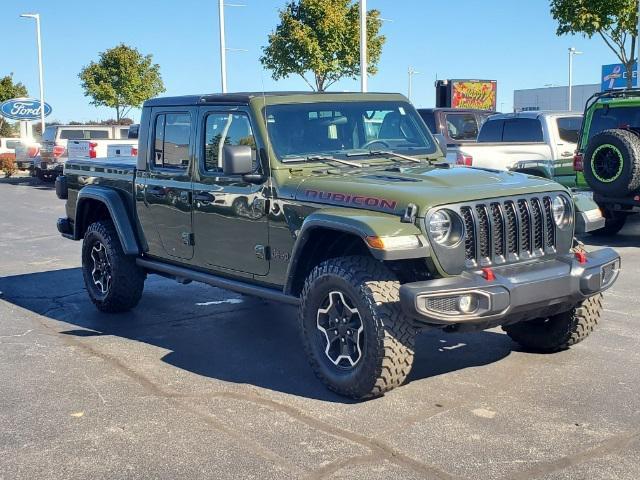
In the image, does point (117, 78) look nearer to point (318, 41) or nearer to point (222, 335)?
point (318, 41)

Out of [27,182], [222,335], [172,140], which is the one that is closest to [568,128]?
[172,140]

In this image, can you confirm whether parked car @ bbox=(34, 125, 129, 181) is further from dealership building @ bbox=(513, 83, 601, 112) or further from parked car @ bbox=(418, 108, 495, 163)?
dealership building @ bbox=(513, 83, 601, 112)

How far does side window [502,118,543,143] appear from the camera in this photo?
13.9 meters

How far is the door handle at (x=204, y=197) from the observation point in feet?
20.2

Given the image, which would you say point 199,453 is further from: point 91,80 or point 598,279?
point 91,80

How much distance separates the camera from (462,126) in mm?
16344

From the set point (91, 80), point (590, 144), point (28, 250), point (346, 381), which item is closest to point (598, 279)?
point (346, 381)

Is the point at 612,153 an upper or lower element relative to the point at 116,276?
upper

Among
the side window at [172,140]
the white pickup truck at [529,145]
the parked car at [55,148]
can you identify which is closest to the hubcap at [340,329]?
the side window at [172,140]

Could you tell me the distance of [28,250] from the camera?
38.1ft

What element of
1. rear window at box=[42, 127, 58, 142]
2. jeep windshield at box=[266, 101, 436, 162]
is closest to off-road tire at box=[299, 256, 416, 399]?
jeep windshield at box=[266, 101, 436, 162]

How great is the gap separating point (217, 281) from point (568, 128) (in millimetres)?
9392

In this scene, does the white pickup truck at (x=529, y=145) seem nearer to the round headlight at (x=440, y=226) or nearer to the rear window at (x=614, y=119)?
the rear window at (x=614, y=119)

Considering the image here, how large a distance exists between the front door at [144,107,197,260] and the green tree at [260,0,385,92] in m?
21.0
